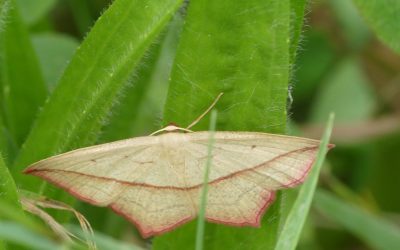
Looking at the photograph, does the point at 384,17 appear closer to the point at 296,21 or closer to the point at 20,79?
the point at 296,21

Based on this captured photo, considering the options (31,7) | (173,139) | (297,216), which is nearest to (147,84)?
(31,7)

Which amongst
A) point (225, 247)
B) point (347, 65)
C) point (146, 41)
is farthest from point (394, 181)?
point (146, 41)

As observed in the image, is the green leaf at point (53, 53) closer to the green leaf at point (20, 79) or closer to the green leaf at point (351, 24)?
the green leaf at point (20, 79)

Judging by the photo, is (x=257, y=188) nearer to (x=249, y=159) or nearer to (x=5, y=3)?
(x=249, y=159)

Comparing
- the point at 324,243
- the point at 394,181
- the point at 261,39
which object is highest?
the point at 261,39

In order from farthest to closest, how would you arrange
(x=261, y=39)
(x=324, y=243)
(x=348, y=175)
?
(x=348, y=175) < (x=324, y=243) < (x=261, y=39)
